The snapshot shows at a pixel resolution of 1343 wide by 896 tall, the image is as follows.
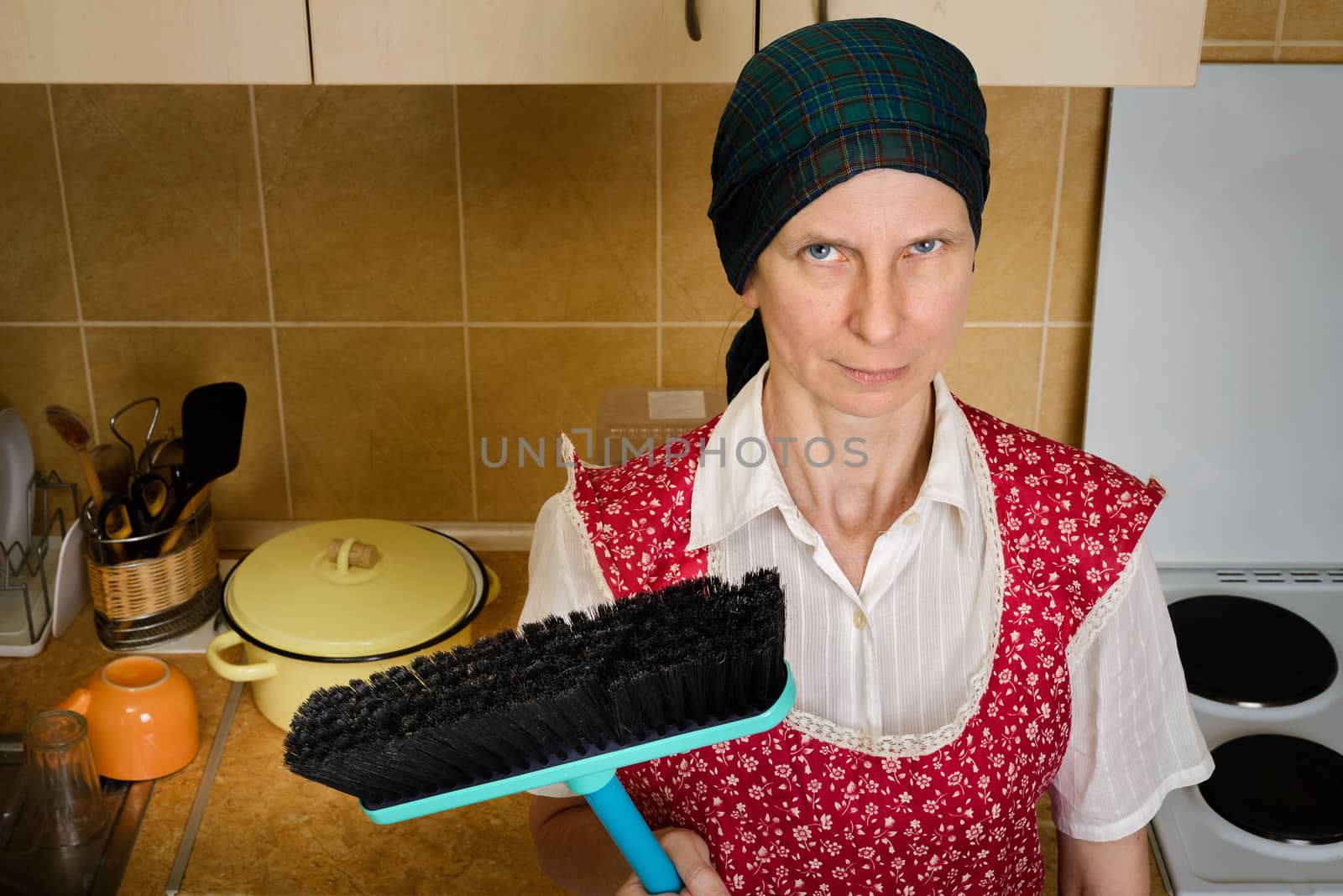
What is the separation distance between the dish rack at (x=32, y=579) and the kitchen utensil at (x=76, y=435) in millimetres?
130

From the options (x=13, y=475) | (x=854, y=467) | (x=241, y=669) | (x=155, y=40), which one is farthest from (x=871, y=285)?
(x=13, y=475)

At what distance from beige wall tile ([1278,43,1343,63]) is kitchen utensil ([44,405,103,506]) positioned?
1477 mm

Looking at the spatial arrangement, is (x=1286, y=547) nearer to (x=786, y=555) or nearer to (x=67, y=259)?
(x=786, y=555)

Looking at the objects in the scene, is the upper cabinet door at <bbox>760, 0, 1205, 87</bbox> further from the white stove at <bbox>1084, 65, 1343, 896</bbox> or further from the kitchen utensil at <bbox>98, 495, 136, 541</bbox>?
the kitchen utensil at <bbox>98, 495, 136, 541</bbox>

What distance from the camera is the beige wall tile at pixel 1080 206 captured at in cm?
146

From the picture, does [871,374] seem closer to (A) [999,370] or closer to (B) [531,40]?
(B) [531,40]

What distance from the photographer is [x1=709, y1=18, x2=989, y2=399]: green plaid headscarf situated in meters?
0.80

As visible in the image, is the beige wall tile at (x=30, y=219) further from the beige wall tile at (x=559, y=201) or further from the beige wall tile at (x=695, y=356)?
the beige wall tile at (x=695, y=356)

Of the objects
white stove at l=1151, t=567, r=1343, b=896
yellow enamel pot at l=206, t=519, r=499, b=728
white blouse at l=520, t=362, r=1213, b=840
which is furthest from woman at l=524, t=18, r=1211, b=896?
yellow enamel pot at l=206, t=519, r=499, b=728

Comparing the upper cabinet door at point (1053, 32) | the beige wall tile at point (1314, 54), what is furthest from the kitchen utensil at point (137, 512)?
the beige wall tile at point (1314, 54)

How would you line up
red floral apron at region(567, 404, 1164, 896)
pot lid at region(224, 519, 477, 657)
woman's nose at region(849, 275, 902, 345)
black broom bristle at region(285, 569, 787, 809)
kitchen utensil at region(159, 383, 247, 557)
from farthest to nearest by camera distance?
1. kitchen utensil at region(159, 383, 247, 557)
2. pot lid at region(224, 519, 477, 657)
3. red floral apron at region(567, 404, 1164, 896)
4. woman's nose at region(849, 275, 902, 345)
5. black broom bristle at region(285, 569, 787, 809)

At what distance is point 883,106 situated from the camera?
0.80 m

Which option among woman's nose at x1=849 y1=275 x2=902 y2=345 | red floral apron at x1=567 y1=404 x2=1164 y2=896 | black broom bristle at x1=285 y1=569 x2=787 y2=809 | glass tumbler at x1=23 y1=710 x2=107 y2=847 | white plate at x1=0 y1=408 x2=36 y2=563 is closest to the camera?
black broom bristle at x1=285 y1=569 x2=787 y2=809

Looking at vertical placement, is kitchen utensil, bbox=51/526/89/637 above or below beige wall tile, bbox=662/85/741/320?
below
